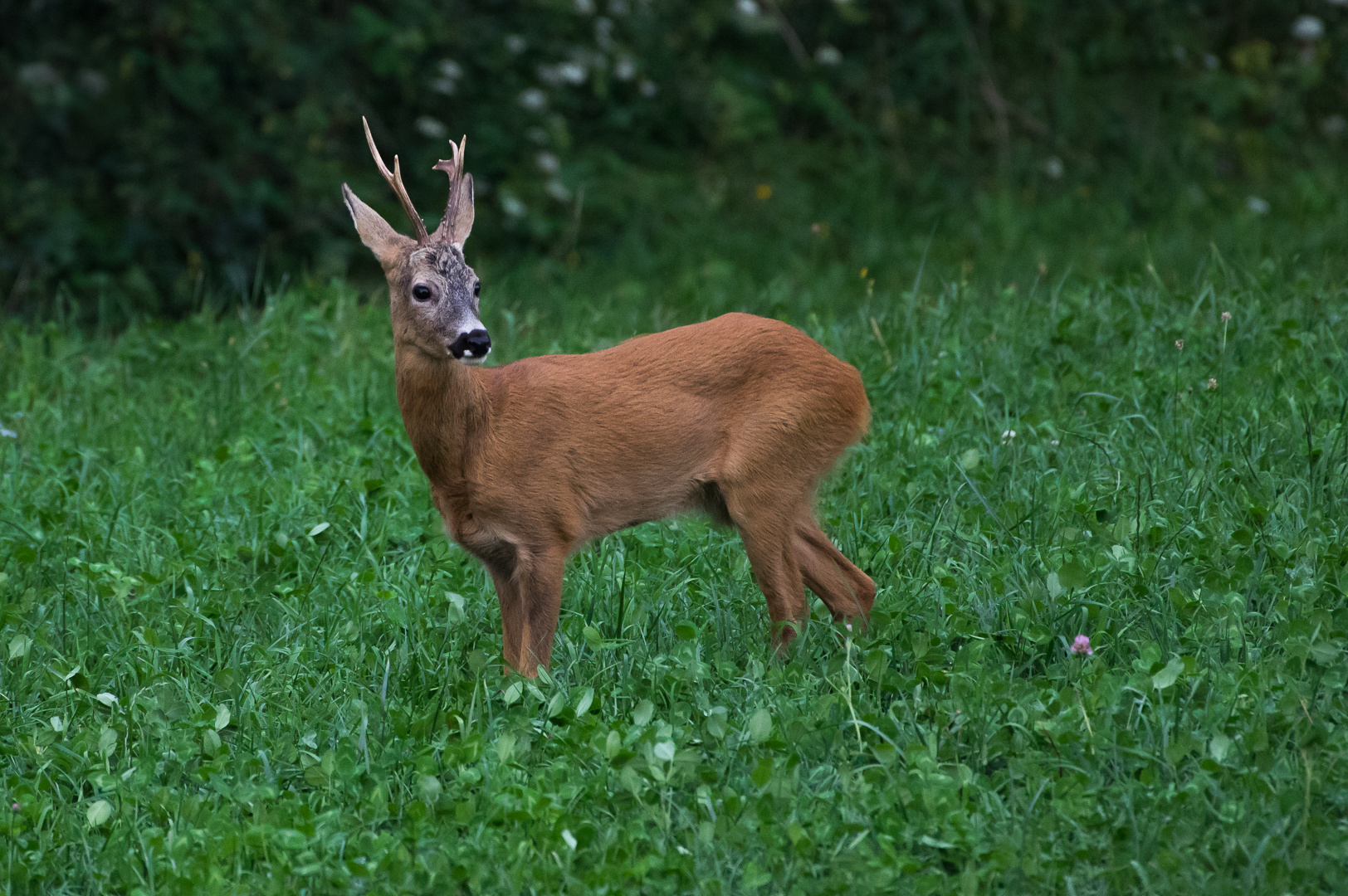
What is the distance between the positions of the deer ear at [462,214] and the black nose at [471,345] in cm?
35

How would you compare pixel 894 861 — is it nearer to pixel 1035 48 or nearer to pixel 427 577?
pixel 427 577

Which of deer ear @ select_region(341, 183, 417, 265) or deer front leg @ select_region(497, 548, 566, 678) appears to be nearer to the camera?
deer front leg @ select_region(497, 548, 566, 678)

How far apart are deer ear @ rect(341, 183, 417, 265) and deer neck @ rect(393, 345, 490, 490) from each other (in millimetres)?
251

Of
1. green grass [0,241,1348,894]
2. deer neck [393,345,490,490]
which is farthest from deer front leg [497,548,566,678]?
deer neck [393,345,490,490]

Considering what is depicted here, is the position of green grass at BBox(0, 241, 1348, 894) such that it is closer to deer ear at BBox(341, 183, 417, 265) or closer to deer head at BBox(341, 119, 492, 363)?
deer head at BBox(341, 119, 492, 363)

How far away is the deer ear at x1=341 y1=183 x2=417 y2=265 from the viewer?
12.8ft

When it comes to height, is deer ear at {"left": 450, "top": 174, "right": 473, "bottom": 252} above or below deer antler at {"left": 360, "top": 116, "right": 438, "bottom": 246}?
below

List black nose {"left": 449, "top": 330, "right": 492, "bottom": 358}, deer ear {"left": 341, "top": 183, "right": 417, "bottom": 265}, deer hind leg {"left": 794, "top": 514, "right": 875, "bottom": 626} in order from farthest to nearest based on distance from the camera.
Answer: deer hind leg {"left": 794, "top": 514, "right": 875, "bottom": 626} → deer ear {"left": 341, "top": 183, "right": 417, "bottom": 265} → black nose {"left": 449, "top": 330, "right": 492, "bottom": 358}

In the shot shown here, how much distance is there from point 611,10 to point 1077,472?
17.1 feet

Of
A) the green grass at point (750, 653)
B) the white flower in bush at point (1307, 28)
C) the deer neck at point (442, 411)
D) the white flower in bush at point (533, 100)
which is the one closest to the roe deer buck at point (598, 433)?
the deer neck at point (442, 411)

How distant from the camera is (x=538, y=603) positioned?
12.5 ft

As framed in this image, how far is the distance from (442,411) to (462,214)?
0.56 meters

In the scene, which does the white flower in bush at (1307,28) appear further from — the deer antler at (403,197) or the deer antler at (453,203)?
the deer antler at (403,197)

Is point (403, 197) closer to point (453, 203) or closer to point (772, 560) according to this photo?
point (453, 203)
